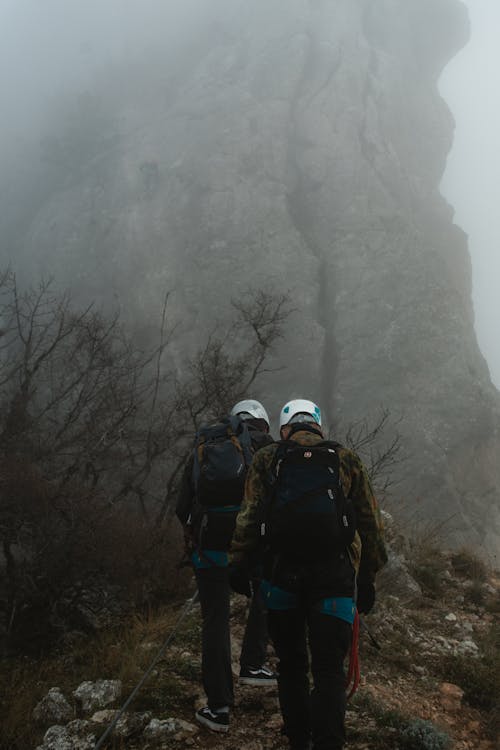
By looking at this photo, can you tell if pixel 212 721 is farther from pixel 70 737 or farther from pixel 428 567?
pixel 428 567

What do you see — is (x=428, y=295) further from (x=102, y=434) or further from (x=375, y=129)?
(x=102, y=434)

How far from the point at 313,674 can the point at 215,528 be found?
135cm

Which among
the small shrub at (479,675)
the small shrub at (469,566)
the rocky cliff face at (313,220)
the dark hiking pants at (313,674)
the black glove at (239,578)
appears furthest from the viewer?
the rocky cliff face at (313,220)

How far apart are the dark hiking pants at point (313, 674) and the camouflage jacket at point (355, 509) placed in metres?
0.44

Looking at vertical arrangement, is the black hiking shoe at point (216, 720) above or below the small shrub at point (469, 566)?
below

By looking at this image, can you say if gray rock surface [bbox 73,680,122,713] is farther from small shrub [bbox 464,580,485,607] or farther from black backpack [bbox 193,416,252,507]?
small shrub [bbox 464,580,485,607]

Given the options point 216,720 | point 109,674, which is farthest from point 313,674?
point 109,674

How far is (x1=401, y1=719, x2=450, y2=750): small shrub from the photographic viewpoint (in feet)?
12.9

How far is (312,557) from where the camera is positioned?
3.22 metres

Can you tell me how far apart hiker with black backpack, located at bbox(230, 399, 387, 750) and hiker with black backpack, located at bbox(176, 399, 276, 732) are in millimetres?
650

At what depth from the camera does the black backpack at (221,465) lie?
4266mm

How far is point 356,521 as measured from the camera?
11.5ft

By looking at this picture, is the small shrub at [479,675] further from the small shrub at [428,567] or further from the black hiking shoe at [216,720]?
the black hiking shoe at [216,720]

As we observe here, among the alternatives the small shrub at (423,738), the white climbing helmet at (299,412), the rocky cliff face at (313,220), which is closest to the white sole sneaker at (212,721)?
the small shrub at (423,738)
